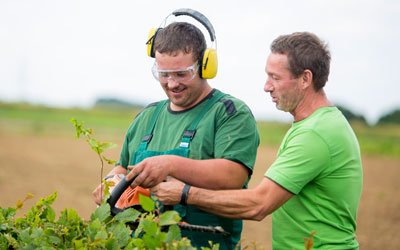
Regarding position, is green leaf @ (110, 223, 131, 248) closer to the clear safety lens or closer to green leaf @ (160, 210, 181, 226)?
green leaf @ (160, 210, 181, 226)

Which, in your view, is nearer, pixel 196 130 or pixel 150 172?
pixel 150 172

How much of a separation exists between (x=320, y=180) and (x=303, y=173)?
0.16 meters

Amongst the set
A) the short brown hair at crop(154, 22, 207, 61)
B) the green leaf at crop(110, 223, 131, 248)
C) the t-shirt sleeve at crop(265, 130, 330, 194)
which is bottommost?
the green leaf at crop(110, 223, 131, 248)

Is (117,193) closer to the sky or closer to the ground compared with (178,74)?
closer to the ground

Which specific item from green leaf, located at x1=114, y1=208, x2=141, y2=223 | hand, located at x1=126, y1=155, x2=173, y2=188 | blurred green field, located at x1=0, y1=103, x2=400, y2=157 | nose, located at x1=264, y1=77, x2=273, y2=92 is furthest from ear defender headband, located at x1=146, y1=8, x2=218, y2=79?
blurred green field, located at x1=0, y1=103, x2=400, y2=157

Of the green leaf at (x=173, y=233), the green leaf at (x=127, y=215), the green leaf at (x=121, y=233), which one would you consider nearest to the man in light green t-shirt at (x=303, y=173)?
the green leaf at (x=127, y=215)

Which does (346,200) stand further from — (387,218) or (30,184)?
(30,184)

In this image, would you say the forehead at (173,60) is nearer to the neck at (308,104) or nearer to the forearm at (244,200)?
the neck at (308,104)

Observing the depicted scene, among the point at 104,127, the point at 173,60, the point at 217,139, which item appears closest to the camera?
the point at 217,139

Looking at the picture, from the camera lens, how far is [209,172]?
3.71 meters

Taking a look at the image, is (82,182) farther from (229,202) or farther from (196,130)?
(229,202)

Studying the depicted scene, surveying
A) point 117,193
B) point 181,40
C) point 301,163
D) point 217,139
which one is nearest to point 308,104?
point 301,163

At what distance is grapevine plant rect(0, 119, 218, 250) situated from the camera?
2809 mm

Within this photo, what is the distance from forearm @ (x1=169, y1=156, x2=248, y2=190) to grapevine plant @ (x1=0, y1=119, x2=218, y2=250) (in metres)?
0.38
